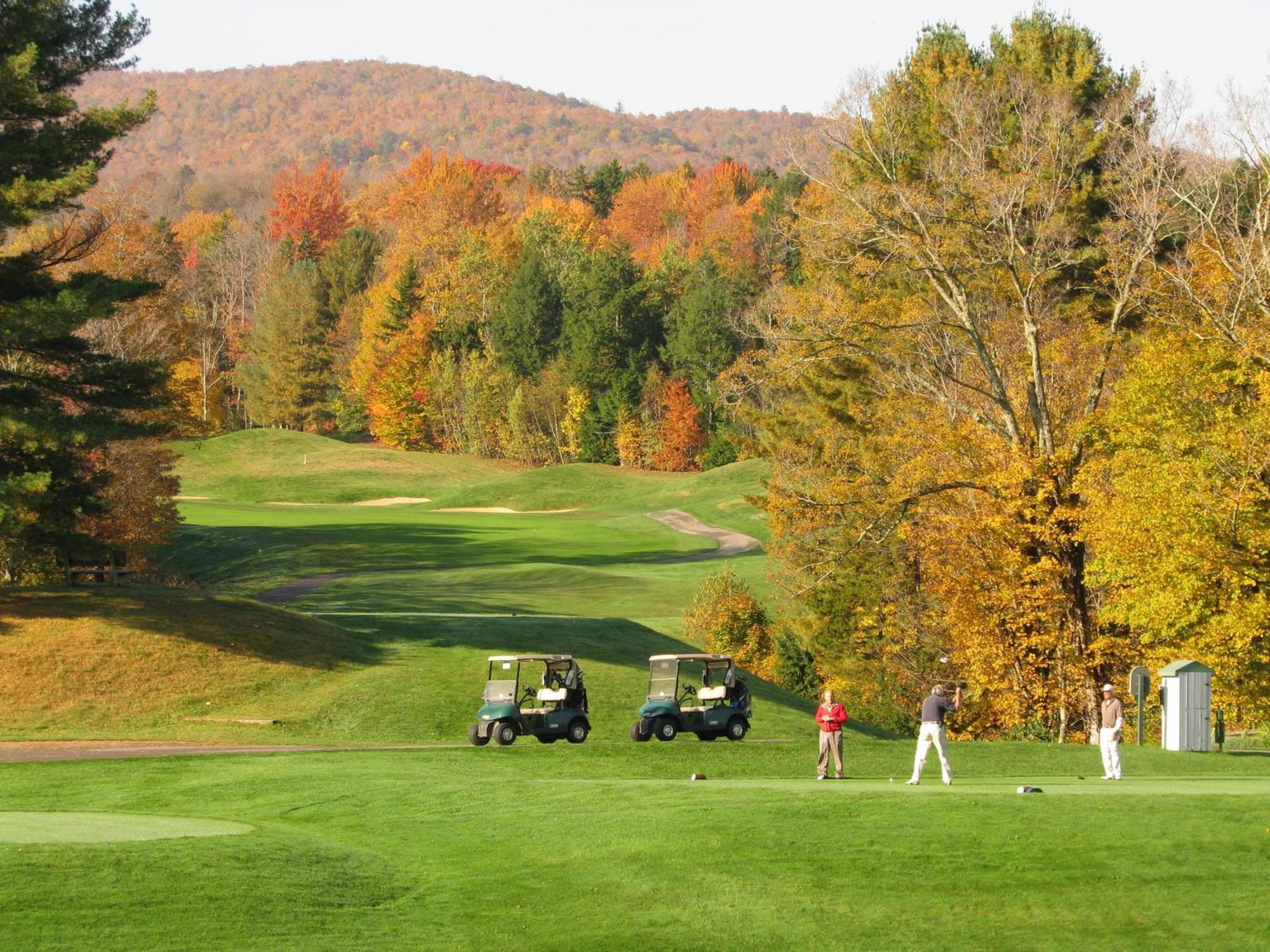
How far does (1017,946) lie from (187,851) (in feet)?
27.7

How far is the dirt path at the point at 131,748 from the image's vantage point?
27859 millimetres

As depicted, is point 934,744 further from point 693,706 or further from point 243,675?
point 243,675

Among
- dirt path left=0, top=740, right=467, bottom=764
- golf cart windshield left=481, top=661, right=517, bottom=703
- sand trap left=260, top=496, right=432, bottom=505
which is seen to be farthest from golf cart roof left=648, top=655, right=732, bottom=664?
sand trap left=260, top=496, right=432, bottom=505

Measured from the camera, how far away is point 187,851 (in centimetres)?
1530

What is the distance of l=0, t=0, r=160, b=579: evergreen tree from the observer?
3353 cm

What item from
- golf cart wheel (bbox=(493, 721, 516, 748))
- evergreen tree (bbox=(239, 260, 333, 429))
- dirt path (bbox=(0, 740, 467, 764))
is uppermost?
evergreen tree (bbox=(239, 260, 333, 429))

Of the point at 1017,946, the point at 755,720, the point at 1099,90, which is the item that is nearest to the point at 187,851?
the point at 1017,946

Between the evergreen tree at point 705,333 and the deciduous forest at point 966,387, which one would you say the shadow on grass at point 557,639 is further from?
the evergreen tree at point 705,333

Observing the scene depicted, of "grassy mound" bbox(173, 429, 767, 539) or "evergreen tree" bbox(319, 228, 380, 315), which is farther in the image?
"evergreen tree" bbox(319, 228, 380, 315)

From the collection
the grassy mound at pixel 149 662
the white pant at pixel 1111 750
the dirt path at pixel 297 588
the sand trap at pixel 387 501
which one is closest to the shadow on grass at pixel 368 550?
the dirt path at pixel 297 588

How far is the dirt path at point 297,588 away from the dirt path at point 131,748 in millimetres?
25438

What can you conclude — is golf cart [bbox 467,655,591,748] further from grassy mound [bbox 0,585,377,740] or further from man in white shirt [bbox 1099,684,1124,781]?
man in white shirt [bbox 1099,684,1124,781]

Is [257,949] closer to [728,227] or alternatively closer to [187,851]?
[187,851]

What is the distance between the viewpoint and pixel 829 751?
24453 mm
